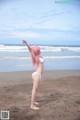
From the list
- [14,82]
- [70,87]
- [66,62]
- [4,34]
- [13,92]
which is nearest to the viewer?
[13,92]

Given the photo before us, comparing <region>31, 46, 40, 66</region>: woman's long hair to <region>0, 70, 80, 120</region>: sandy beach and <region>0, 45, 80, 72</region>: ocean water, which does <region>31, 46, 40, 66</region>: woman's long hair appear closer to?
<region>0, 70, 80, 120</region>: sandy beach

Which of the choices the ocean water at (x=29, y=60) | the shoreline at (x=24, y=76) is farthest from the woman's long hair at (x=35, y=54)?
the ocean water at (x=29, y=60)

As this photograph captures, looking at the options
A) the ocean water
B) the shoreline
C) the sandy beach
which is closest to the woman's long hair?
the sandy beach

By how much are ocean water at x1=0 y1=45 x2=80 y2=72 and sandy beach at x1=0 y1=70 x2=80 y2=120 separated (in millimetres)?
1522

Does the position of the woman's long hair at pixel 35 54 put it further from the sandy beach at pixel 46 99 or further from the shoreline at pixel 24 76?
the shoreline at pixel 24 76

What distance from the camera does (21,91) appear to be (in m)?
5.45

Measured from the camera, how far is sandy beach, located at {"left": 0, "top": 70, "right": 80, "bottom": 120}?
13.1 ft

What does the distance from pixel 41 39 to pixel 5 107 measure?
477cm

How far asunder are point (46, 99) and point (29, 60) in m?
4.33

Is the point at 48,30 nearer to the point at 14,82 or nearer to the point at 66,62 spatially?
the point at 66,62

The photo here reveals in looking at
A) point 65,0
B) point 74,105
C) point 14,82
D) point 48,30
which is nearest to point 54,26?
point 48,30

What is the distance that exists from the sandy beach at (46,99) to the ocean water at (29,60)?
152cm

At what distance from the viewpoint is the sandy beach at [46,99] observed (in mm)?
3992

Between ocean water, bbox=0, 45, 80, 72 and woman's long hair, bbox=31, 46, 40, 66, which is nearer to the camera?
woman's long hair, bbox=31, 46, 40, 66
